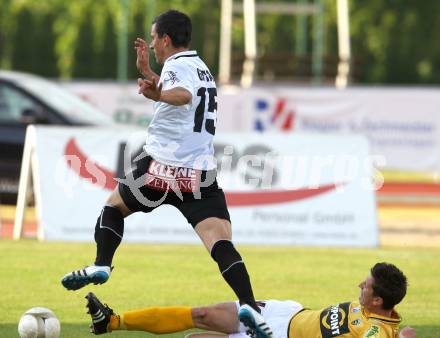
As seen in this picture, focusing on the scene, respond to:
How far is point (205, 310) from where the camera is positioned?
7.70 meters

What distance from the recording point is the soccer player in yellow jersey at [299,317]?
7336 mm

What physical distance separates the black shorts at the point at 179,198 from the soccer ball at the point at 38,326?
95 cm

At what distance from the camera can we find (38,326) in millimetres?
7605

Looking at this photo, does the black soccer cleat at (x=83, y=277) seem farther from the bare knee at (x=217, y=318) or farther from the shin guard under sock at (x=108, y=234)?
the bare knee at (x=217, y=318)

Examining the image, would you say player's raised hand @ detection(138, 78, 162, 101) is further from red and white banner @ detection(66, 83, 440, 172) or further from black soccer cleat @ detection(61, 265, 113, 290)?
red and white banner @ detection(66, 83, 440, 172)

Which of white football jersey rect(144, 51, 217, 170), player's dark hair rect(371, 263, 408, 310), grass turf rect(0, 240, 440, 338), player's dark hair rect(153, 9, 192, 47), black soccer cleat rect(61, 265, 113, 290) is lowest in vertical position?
grass turf rect(0, 240, 440, 338)

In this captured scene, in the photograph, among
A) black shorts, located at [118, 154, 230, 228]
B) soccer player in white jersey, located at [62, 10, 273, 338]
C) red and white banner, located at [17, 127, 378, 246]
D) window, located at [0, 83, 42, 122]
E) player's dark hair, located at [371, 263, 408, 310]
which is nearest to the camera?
player's dark hair, located at [371, 263, 408, 310]

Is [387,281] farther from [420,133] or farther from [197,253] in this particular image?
[420,133]

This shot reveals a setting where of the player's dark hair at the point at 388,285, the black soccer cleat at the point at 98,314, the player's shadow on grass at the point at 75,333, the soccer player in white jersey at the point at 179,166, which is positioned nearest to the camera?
the player's dark hair at the point at 388,285

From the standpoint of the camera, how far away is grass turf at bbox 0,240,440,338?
9.65m

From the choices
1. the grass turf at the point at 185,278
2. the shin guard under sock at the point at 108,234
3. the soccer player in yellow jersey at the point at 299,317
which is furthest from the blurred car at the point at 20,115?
the soccer player in yellow jersey at the point at 299,317

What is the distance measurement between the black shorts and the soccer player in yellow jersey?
605 millimetres

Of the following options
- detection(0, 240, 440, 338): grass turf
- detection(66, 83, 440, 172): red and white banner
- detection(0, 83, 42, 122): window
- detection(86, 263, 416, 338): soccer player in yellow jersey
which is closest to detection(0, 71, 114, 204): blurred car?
detection(0, 83, 42, 122): window

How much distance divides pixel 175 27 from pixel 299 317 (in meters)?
2.05
